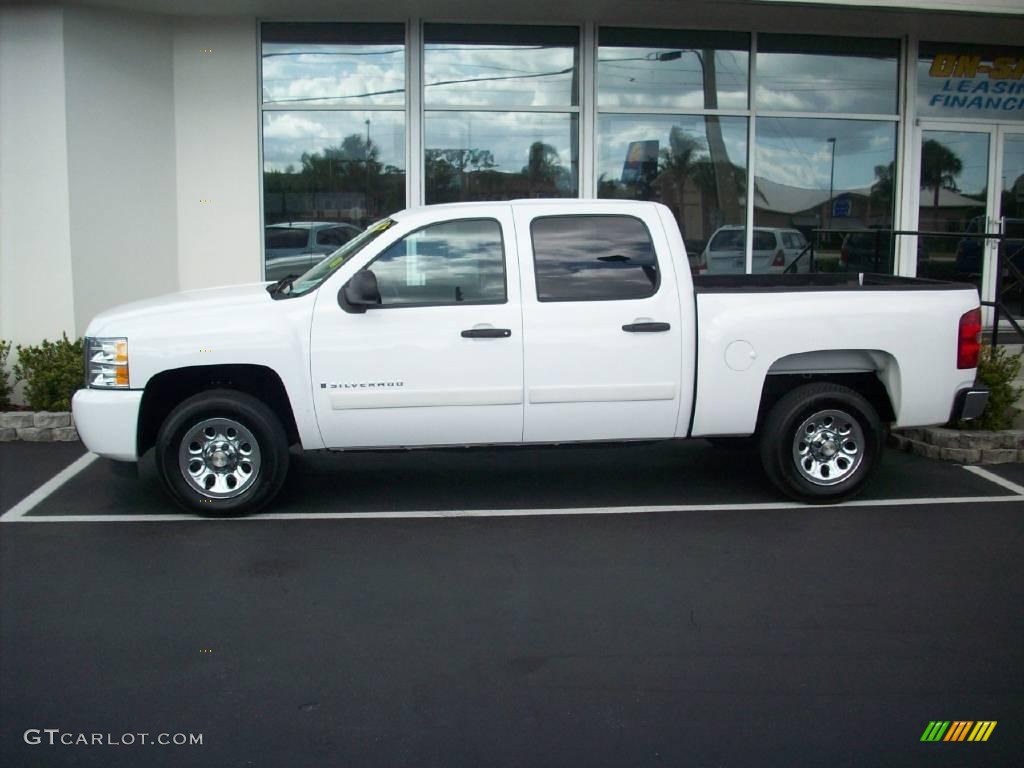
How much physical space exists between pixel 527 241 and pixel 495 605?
2.60 m

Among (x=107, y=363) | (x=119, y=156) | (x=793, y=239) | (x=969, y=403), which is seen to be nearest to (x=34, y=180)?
(x=119, y=156)

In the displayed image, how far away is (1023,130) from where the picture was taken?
13742mm

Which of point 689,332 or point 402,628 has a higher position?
point 689,332

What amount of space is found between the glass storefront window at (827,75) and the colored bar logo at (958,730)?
989 cm

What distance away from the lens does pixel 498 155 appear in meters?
12.7

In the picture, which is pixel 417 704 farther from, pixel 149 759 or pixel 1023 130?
pixel 1023 130

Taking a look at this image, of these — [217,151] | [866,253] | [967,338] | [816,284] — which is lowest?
[967,338]

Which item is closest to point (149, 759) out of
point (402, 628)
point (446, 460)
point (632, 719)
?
point (402, 628)

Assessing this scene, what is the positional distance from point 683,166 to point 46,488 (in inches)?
317

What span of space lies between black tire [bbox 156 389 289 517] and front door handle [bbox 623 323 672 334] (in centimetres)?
233

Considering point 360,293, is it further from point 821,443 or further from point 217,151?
point 217,151

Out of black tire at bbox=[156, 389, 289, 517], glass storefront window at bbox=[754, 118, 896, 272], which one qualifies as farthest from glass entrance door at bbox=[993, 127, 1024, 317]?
black tire at bbox=[156, 389, 289, 517]

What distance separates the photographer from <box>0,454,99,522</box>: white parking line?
7320mm

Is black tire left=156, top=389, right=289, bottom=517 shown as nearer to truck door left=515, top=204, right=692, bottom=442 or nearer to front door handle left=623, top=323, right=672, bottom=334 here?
truck door left=515, top=204, right=692, bottom=442
